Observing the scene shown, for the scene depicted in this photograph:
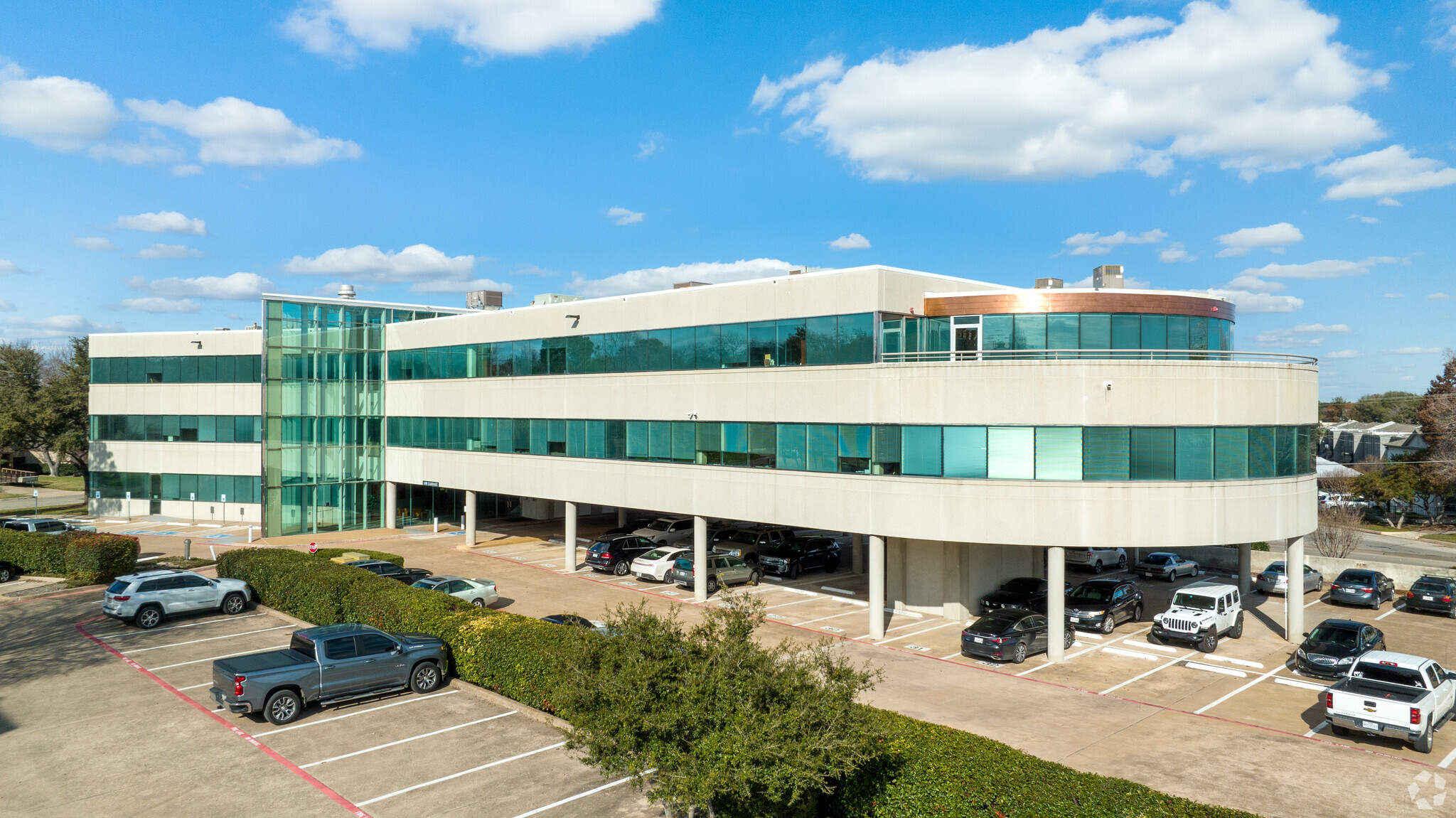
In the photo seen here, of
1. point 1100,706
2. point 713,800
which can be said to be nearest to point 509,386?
point 1100,706

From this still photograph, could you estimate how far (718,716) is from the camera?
10.8 metres

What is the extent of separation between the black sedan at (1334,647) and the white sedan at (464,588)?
24067mm

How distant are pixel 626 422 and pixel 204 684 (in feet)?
58.4

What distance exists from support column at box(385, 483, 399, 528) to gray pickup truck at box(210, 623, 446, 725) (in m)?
30.4

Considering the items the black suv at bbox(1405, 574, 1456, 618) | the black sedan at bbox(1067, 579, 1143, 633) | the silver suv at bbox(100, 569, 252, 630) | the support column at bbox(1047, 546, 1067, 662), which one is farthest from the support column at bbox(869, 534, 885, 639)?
the black suv at bbox(1405, 574, 1456, 618)

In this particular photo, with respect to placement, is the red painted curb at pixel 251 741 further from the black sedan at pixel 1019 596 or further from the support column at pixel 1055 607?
the black sedan at pixel 1019 596

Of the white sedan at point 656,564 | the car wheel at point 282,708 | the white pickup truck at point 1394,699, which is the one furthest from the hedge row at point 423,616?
the white pickup truck at point 1394,699

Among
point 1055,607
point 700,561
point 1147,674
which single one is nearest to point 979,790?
point 1055,607

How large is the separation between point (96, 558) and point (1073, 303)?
120 feet

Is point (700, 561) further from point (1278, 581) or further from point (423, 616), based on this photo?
point (1278, 581)

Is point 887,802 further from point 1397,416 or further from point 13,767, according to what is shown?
point 1397,416

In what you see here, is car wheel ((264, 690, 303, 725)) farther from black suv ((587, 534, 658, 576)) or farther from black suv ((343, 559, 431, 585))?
black suv ((587, 534, 658, 576))

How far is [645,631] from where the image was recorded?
1214 cm

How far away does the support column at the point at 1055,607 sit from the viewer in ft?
81.1
